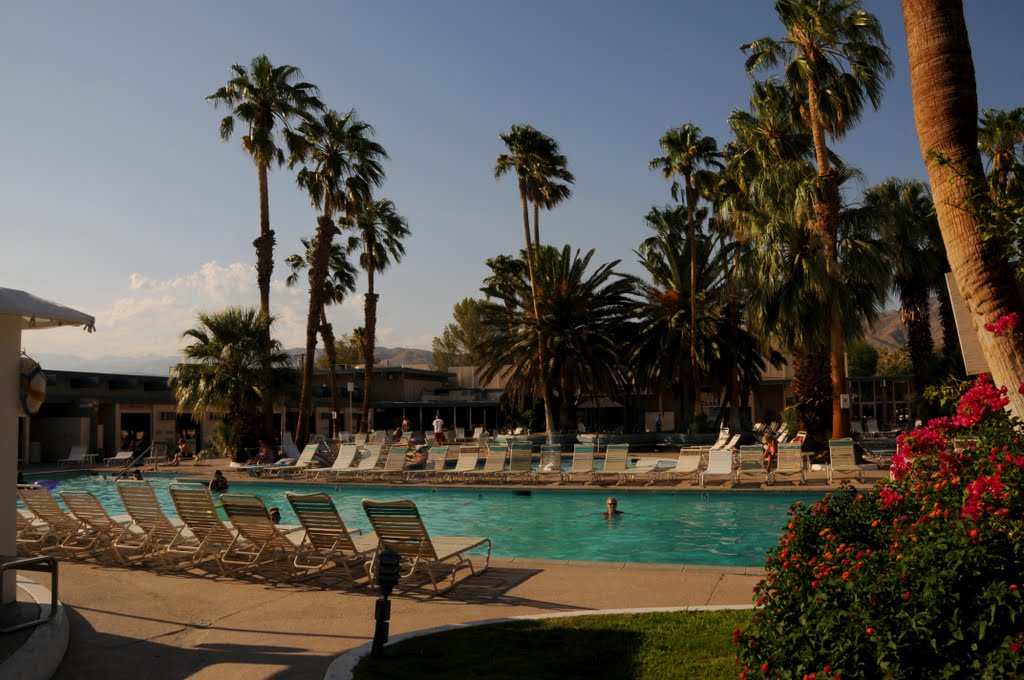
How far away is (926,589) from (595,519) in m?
A: 12.5

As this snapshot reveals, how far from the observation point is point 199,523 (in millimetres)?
8773

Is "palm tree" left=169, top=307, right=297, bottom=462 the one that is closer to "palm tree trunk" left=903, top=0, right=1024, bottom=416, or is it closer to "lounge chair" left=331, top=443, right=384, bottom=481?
"lounge chair" left=331, top=443, right=384, bottom=481

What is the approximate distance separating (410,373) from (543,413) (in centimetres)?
959

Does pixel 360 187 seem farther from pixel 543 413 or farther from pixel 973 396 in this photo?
pixel 973 396

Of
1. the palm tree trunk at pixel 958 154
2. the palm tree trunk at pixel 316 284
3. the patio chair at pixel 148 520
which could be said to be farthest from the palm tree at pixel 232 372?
the palm tree trunk at pixel 958 154

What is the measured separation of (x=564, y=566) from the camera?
8852 millimetres

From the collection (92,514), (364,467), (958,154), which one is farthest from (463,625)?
(364,467)

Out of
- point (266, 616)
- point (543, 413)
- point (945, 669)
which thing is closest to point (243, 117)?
point (543, 413)

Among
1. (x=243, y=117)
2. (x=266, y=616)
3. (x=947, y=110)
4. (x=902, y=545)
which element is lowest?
(x=266, y=616)

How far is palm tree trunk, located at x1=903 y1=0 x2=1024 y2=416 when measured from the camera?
17.4 ft

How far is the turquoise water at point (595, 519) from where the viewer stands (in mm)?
12719

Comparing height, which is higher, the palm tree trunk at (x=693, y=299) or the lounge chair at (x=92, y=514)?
the palm tree trunk at (x=693, y=299)

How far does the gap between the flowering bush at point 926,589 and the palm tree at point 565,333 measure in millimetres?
30727

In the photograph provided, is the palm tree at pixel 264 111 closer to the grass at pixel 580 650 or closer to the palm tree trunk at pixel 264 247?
the palm tree trunk at pixel 264 247
